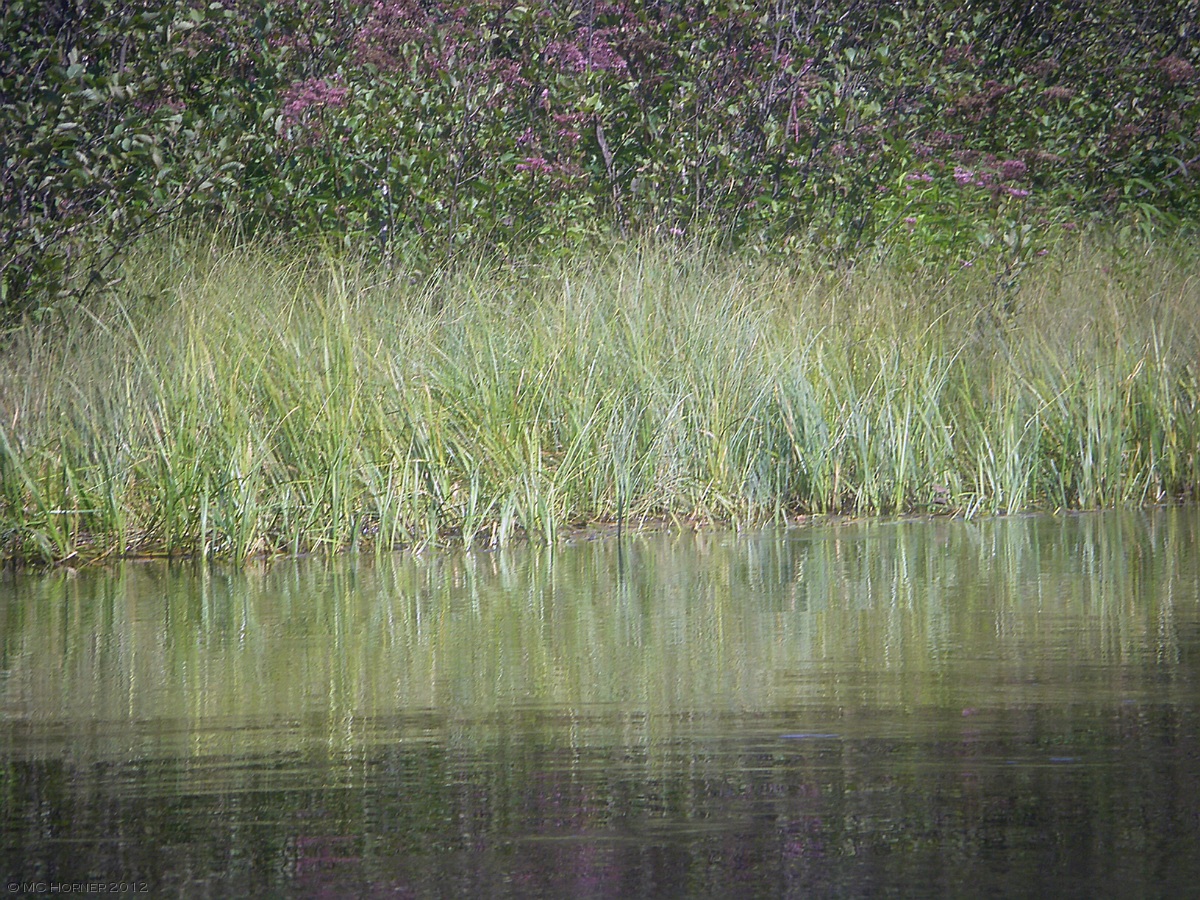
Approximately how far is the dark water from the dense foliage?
4511 millimetres

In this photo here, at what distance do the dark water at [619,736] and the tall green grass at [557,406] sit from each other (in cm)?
112

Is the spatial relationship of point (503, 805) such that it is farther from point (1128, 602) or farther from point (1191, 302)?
point (1191, 302)

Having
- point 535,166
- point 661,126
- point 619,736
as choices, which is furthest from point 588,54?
point 619,736

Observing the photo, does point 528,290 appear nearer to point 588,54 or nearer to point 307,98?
point 307,98

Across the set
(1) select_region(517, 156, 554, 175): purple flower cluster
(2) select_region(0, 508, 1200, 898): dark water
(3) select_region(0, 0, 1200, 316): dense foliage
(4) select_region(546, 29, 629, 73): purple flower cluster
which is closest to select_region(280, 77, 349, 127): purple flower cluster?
(3) select_region(0, 0, 1200, 316): dense foliage

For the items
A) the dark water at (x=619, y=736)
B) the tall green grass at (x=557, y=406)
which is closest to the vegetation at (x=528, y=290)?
the tall green grass at (x=557, y=406)

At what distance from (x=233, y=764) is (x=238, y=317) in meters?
3.97

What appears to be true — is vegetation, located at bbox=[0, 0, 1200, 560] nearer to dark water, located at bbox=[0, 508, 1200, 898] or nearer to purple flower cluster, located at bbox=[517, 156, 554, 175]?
purple flower cluster, located at bbox=[517, 156, 554, 175]

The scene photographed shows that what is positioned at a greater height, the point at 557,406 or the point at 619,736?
the point at 557,406

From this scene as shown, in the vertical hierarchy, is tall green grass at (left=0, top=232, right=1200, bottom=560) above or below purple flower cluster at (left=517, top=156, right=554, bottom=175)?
below

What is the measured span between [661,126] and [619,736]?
845cm

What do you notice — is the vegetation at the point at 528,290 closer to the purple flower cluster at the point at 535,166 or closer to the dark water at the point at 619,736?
the purple flower cluster at the point at 535,166

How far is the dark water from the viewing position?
7.33 ft

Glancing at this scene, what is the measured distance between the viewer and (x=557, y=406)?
687 cm
